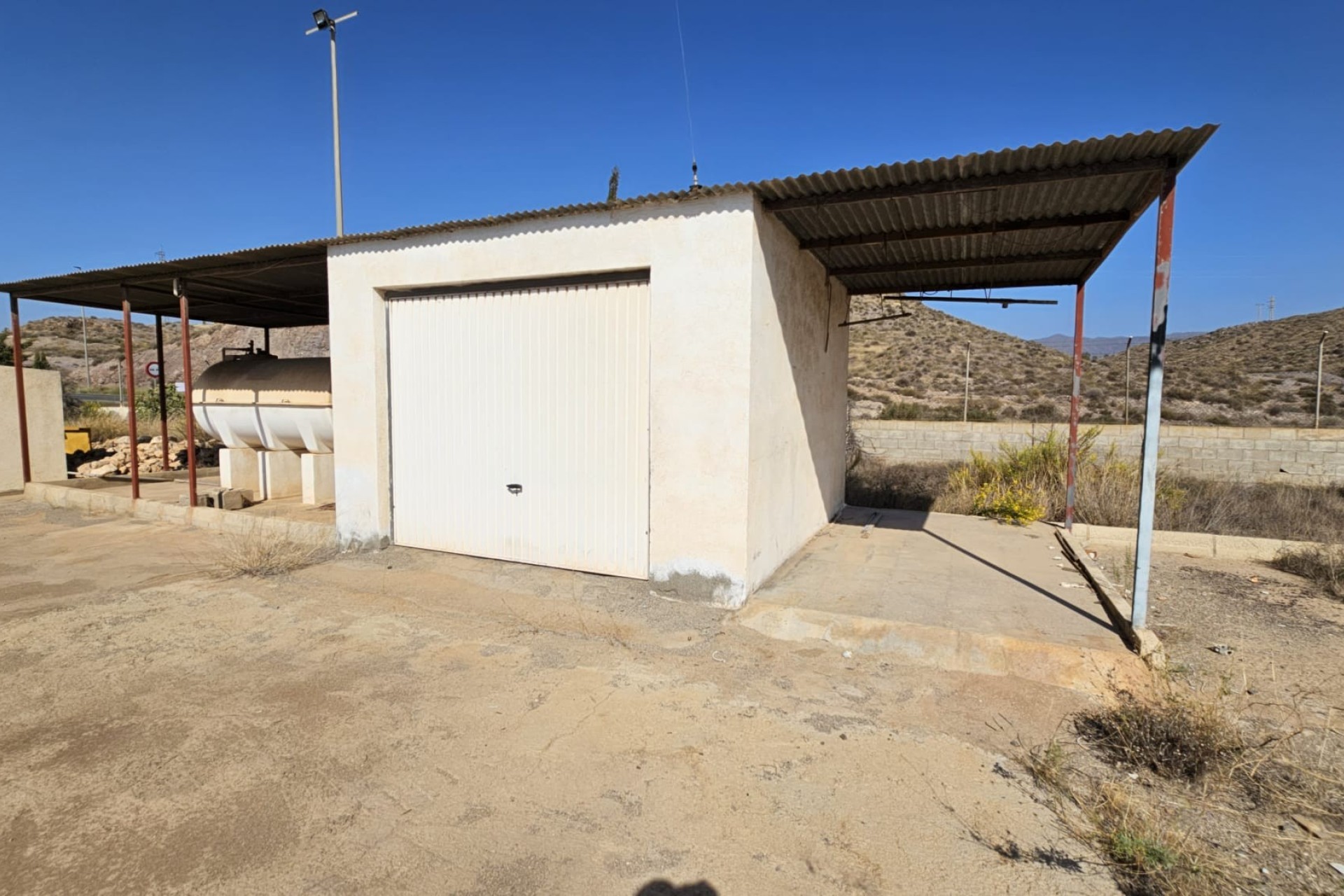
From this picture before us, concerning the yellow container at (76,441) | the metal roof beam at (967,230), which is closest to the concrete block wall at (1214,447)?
the metal roof beam at (967,230)

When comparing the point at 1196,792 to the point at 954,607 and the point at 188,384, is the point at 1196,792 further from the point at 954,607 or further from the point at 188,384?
the point at 188,384

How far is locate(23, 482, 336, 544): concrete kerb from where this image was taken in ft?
26.8

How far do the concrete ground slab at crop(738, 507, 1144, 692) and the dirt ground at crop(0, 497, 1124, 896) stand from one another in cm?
23

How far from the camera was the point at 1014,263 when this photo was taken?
309 inches

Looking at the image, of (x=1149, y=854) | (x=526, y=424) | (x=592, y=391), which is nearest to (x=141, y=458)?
(x=526, y=424)

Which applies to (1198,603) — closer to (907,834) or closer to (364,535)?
(907,834)

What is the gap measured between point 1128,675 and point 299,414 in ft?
35.6

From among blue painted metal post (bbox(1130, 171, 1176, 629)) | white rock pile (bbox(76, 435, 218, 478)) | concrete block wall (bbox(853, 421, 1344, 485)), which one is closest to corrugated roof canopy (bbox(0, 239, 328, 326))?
white rock pile (bbox(76, 435, 218, 478))

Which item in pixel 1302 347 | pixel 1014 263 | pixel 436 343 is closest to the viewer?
pixel 436 343

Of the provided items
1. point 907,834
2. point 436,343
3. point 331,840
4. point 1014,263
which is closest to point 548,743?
point 331,840

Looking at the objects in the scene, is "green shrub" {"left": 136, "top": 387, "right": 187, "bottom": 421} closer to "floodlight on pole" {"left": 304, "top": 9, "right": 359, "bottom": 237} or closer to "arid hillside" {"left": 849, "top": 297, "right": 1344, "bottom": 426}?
"floodlight on pole" {"left": 304, "top": 9, "right": 359, "bottom": 237}

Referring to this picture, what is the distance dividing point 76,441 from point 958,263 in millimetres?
19029

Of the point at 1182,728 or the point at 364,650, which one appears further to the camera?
the point at 364,650

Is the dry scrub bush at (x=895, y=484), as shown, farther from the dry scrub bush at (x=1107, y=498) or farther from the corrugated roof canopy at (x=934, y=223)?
the corrugated roof canopy at (x=934, y=223)
